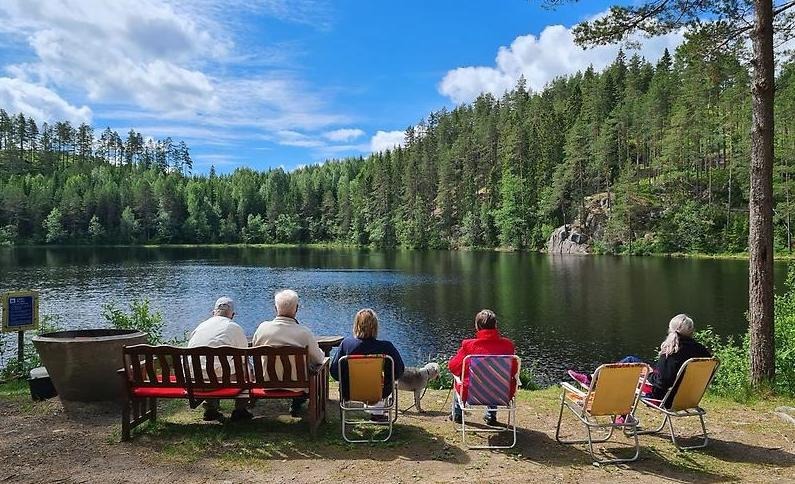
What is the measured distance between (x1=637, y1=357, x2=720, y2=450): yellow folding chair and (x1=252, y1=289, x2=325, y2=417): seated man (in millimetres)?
3682

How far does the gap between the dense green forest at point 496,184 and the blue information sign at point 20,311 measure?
4149 cm

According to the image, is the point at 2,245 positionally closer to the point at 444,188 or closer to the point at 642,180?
the point at 444,188

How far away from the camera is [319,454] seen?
5.54 metres

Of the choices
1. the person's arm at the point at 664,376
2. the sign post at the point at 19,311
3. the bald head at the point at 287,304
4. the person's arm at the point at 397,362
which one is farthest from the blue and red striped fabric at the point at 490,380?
the sign post at the point at 19,311

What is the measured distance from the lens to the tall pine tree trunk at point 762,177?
8.01m

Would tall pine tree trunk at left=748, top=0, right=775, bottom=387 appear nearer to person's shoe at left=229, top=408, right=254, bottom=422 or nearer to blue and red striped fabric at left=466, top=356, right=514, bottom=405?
blue and red striped fabric at left=466, top=356, right=514, bottom=405

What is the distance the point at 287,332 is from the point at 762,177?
6.82m

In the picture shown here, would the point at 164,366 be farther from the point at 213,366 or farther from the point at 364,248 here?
the point at 364,248

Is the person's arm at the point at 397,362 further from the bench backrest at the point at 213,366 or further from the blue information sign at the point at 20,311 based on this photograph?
the blue information sign at the point at 20,311

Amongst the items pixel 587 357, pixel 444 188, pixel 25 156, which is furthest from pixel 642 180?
pixel 25 156

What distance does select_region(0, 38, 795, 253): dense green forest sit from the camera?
69438 millimetres

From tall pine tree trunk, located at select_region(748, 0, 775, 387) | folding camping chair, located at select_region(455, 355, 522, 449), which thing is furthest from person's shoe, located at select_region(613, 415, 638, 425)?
tall pine tree trunk, located at select_region(748, 0, 775, 387)

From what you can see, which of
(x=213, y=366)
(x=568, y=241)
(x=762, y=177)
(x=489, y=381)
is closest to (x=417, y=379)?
(x=489, y=381)

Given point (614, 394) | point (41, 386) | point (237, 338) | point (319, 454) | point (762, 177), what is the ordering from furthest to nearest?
point (762, 177), point (41, 386), point (237, 338), point (614, 394), point (319, 454)
